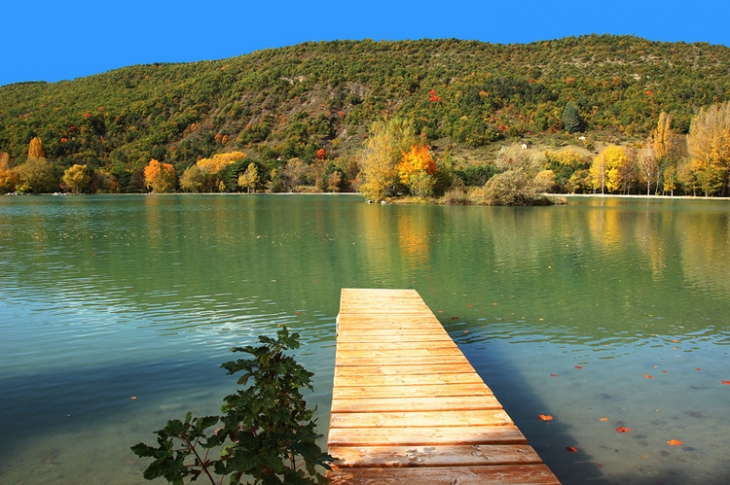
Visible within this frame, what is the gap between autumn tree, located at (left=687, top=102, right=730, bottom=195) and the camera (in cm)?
5615

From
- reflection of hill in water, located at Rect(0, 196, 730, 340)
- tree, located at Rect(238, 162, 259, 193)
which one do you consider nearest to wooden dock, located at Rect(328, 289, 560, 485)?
reflection of hill in water, located at Rect(0, 196, 730, 340)

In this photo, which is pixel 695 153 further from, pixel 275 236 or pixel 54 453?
pixel 54 453

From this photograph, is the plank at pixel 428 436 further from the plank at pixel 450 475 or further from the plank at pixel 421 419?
the plank at pixel 450 475

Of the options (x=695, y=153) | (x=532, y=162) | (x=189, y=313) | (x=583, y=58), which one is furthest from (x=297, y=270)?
(x=583, y=58)

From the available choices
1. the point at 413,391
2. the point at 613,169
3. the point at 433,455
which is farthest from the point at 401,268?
the point at 613,169

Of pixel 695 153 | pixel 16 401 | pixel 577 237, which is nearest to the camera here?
pixel 16 401

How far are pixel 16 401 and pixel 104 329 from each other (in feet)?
8.59

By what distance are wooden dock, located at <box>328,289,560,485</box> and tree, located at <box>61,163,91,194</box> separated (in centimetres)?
8642

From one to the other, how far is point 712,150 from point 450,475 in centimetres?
6590

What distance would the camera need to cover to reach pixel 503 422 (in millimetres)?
3676

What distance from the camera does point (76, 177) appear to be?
79.7m

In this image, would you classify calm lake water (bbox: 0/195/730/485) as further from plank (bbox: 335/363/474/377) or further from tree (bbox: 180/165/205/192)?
tree (bbox: 180/165/205/192)

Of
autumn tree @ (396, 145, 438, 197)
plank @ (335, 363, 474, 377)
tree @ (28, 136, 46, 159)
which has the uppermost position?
tree @ (28, 136, 46, 159)

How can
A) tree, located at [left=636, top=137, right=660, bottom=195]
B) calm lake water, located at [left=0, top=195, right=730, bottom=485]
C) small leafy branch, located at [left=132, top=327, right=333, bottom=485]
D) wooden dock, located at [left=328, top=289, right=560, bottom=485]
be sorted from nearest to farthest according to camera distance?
small leafy branch, located at [left=132, top=327, right=333, bottom=485]
wooden dock, located at [left=328, top=289, right=560, bottom=485]
calm lake water, located at [left=0, top=195, right=730, bottom=485]
tree, located at [left=636, top=137, right=660, bottom=195]
